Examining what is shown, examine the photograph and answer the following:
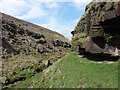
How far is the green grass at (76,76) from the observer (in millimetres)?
24125

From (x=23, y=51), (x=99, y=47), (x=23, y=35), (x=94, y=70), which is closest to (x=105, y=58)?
(x=99, y=47)

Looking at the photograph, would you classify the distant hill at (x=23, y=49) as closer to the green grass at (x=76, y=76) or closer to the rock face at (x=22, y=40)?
the rock face at (x=22, y=40)

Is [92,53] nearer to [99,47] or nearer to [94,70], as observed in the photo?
[99,47]

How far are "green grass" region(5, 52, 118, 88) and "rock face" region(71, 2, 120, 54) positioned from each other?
2.07m

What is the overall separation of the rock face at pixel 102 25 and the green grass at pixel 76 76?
2074mm

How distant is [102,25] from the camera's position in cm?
2734

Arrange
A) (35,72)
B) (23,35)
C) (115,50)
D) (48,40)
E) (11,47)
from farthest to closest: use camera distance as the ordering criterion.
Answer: (48,40)
(23,35)
(11,47)
(35,72)
(115,50)

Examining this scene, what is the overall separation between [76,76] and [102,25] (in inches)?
192

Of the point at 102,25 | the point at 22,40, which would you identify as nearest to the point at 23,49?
the point at 22,40

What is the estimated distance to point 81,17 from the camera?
32.6m

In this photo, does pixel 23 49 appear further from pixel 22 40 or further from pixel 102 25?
pixel 102 25

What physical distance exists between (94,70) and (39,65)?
29.4 ft

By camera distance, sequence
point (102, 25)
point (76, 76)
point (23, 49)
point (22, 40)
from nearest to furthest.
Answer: point (76, 76) → point (102, 25) → point (23, 49) → point (22, 40)

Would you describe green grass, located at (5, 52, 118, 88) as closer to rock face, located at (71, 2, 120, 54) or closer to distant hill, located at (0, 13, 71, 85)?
rock face, located at (71, 2, 120, 54)
